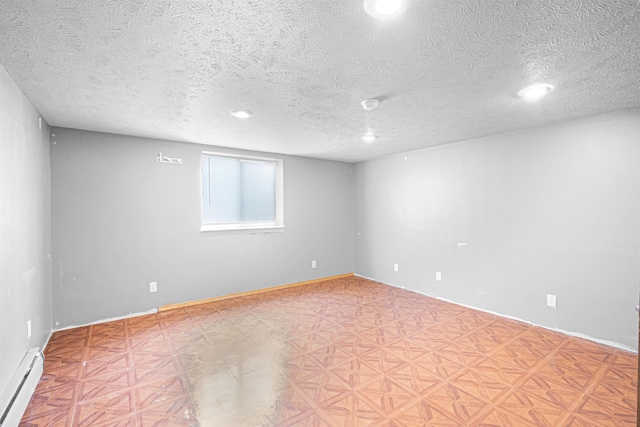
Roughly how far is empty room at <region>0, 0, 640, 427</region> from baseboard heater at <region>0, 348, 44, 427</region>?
21mm

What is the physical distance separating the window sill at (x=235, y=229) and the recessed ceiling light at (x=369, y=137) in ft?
6.09

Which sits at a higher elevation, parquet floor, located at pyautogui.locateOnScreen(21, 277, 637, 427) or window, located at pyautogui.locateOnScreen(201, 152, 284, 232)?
window, located at pyautogui.locateOnScreen(201, 152, 284, 232)

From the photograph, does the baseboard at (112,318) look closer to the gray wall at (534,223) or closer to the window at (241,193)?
the window at (241,193)

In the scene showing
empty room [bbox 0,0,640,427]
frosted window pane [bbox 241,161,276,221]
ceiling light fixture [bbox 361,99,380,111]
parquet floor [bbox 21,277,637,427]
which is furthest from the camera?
frosted window pane [bbox 241,161,276,221]

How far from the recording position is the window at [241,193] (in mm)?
4008

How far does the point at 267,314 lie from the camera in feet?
11.1

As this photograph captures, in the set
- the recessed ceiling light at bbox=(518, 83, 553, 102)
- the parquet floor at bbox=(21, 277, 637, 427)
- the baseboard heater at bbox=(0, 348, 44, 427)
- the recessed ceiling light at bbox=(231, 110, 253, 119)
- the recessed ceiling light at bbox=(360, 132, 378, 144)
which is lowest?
the parquet floor at bbox=(21, 277, 637, 427)

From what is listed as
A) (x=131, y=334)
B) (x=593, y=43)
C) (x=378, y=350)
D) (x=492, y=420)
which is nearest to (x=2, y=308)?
(x=131, y=334)

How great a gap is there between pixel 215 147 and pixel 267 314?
7.49 feet

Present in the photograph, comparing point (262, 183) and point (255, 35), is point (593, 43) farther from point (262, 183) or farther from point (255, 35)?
point (262, 183)

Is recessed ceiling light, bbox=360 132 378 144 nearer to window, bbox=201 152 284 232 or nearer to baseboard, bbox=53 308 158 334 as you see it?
window, bbox=201 152 284 232

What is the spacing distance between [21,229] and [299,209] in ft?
10.5

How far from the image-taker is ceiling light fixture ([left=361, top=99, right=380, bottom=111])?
7.44 ft

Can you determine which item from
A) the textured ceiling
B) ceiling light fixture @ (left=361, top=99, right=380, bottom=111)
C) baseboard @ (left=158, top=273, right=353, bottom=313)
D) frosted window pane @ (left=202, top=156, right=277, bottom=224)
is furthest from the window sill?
ceiling light fixture @ (left=361, top=99, right=380, bottom=111)
